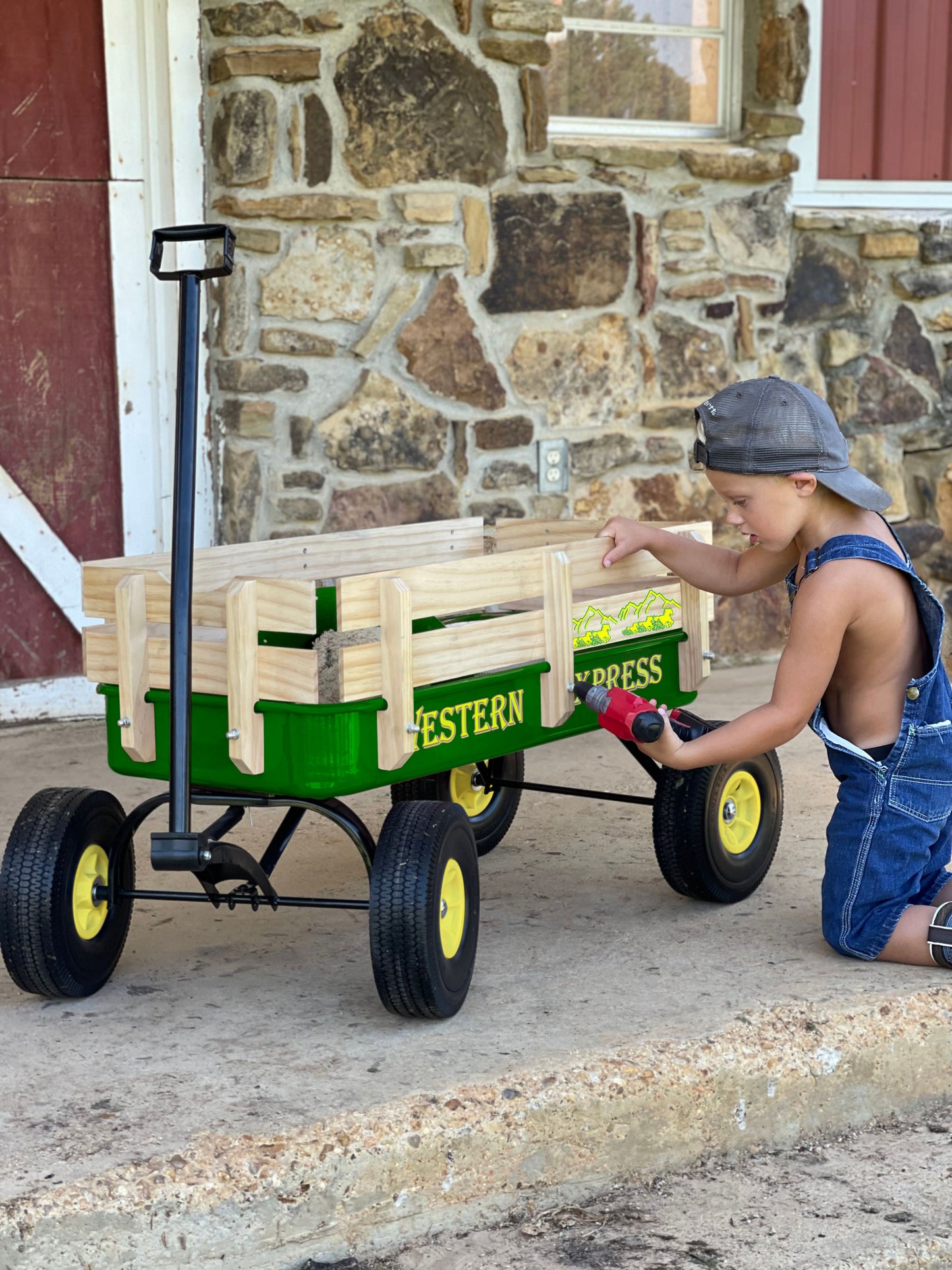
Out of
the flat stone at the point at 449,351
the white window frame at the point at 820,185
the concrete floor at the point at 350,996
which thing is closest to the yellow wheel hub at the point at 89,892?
the concrete floor at the point at 350,996

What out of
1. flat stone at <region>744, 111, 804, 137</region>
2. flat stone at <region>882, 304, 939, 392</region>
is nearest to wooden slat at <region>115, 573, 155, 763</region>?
flat stone at <region>744, 111, 804, 137</region>

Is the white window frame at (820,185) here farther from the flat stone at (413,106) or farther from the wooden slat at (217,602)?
the wooden slat at (217,602)

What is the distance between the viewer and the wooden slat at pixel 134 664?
2.73 metres

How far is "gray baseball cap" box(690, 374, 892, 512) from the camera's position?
2.84 metres

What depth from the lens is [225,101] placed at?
15.3 feet

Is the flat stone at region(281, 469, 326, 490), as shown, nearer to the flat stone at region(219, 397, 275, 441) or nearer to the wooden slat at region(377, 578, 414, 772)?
the flat stone at region(219, 397, 275, 441)

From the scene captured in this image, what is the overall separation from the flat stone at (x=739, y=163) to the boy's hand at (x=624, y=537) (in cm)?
263

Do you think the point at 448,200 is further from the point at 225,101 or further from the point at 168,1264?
the point at 168,1264

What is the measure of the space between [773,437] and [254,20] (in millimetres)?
2643

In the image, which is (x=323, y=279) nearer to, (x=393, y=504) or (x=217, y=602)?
(x=393, y=504)

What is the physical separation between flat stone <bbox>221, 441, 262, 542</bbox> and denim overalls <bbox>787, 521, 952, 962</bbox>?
2347mm

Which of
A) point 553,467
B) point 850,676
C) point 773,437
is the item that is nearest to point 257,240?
point 553,467

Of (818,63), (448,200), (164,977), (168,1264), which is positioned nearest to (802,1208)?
(168,1264)

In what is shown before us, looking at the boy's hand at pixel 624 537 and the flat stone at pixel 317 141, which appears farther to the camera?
the flat stone at pixel 317 141
